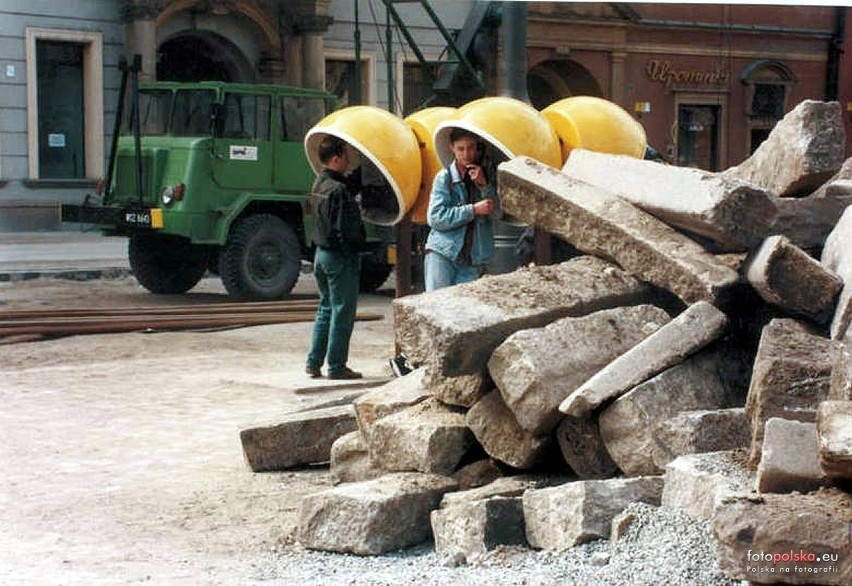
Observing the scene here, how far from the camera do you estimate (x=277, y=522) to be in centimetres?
652

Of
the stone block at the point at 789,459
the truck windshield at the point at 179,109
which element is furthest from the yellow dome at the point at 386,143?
the truck windshield at the point at 179,109

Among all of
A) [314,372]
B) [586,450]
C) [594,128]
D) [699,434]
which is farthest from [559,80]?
[699,434]

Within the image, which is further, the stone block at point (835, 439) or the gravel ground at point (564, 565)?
the gravel ground at point (564, 565)

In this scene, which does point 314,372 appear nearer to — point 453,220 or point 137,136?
point 453,220

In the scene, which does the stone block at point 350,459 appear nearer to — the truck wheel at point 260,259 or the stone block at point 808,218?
the stone block at point 808,218

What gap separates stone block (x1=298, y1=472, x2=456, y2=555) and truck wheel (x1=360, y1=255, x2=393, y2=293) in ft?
36.5

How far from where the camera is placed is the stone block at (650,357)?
594cm

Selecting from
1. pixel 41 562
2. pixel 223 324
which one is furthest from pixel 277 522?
pixel 223 324

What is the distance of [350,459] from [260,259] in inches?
371

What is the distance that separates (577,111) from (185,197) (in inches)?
251

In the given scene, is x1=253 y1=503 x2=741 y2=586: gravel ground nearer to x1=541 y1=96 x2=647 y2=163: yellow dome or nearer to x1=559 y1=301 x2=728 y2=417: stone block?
x1=559 y1=301 x2=728 y2=417: stone block

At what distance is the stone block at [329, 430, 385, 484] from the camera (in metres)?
6.87

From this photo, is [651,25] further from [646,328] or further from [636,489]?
[636,489]

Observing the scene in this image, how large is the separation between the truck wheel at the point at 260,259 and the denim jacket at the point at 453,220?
23.8 ft
